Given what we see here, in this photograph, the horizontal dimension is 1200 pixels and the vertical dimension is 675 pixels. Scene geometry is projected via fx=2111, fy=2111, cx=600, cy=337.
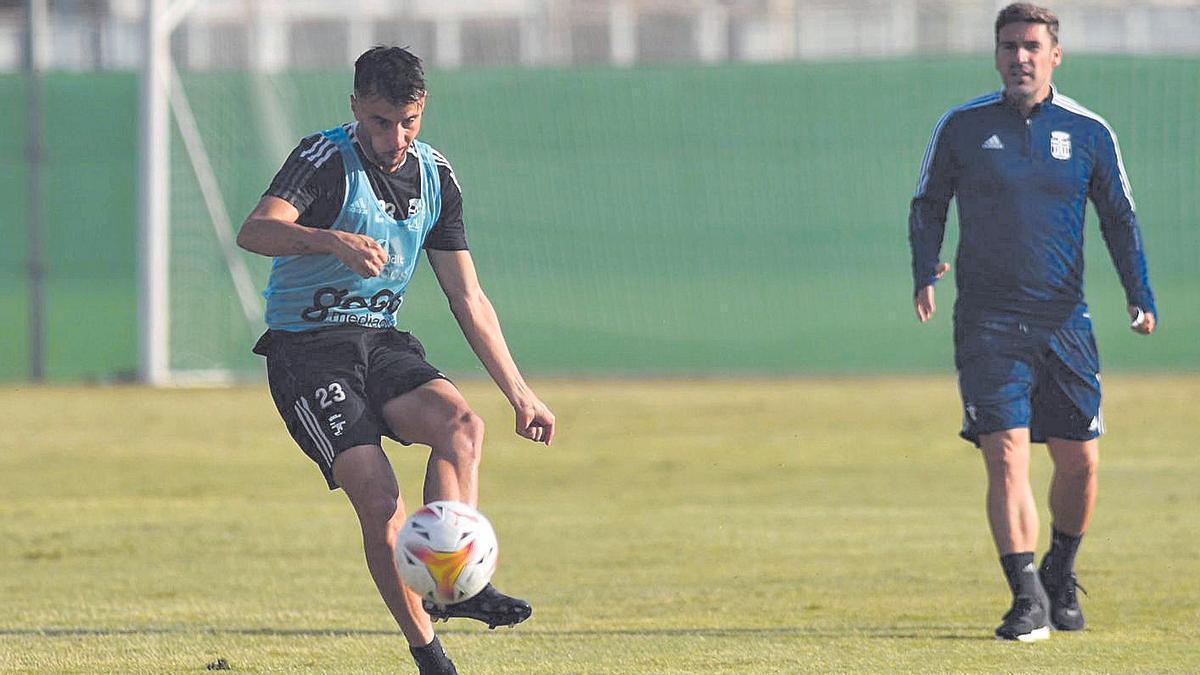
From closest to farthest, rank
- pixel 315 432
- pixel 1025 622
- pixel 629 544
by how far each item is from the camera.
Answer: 1. pixel 315 432
2. pixel 1025 622
3. pixel 629 544

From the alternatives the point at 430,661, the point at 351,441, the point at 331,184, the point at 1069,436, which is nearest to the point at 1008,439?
the point at 1069,436

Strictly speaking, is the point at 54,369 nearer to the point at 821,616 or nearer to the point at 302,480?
the point at 302,480

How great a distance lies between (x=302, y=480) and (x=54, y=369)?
9.03 meters

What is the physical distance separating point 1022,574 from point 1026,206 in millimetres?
1455

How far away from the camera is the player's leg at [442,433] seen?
666cm

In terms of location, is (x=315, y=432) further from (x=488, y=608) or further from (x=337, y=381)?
(x=488, y=608)

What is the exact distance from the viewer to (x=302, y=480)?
15234 millimetres

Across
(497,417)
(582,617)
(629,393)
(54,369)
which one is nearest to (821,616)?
(582,617)

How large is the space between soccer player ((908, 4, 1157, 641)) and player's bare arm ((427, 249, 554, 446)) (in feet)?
6.67

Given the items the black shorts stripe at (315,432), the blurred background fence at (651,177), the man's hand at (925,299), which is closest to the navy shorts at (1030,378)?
the man's hand at (925,299)

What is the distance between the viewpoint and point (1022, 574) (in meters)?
8.05

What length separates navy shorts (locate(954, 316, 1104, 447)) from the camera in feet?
27.0

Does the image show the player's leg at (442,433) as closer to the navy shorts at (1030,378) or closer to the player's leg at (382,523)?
the player's leg at (382,523)

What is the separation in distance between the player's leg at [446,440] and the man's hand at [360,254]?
1.89ft
